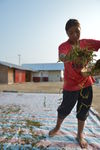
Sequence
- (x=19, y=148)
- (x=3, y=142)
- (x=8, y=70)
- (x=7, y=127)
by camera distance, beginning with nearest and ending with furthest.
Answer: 1. (x=19, y=148)
2. (x=3, y=142)
3. (x=7, y=127)
4. (x=8, y=70)

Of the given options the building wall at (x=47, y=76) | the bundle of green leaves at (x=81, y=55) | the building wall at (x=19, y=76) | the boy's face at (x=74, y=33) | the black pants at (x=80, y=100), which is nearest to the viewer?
the bundle of green leaves at (x=81, y=55)

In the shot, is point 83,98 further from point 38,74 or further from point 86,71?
point 38,74

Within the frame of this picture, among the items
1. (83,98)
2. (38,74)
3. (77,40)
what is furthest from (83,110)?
(38,74)

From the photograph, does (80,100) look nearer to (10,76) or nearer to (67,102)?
(67,102)

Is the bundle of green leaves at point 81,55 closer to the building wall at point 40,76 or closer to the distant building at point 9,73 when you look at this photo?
the distant building at point 9,73

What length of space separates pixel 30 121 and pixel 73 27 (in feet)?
5.81

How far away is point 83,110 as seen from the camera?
235cm

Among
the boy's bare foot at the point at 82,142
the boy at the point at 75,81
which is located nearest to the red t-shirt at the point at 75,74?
the boy at the point at 75,81

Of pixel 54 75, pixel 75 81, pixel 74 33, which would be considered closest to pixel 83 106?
pixel 75 81

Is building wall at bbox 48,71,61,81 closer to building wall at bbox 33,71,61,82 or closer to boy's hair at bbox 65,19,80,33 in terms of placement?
building wall at bbox 33,71,61,82

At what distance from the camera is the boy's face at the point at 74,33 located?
2.19m

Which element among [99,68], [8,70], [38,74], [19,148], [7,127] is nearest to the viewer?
[99,68]

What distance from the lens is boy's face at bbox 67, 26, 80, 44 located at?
2188mm

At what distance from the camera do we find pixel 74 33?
2.20 meters
